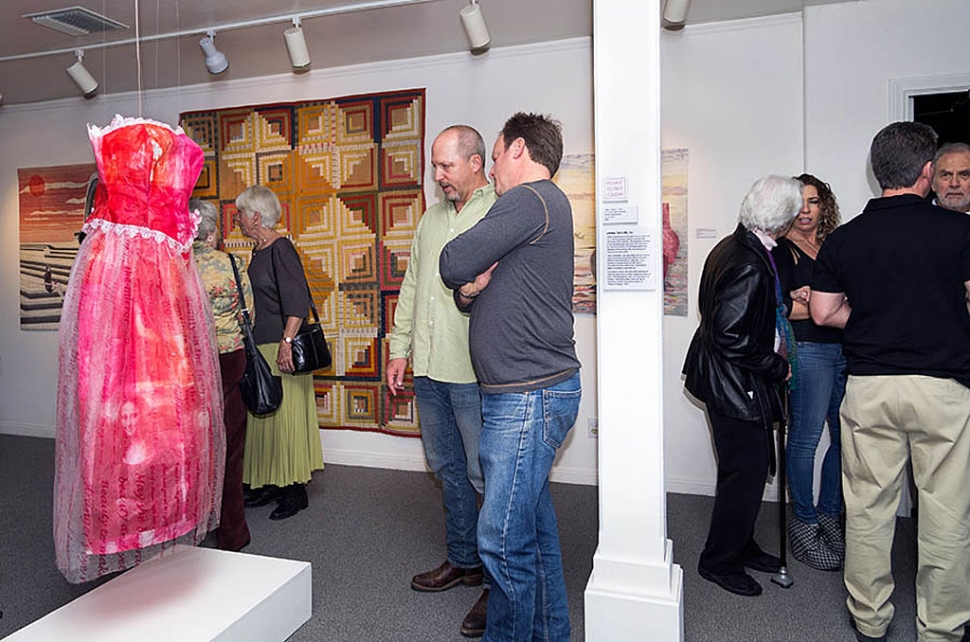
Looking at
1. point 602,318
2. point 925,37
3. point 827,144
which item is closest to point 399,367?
point 602,318

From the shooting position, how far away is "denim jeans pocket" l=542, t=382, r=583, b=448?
189cm

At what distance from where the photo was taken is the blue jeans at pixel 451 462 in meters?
2.64

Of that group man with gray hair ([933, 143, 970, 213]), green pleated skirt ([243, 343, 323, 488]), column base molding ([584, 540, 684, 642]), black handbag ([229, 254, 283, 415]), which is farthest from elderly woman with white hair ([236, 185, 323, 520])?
man with gray hair ([933, 143, 970, 213])

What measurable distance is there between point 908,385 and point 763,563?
1.07 m

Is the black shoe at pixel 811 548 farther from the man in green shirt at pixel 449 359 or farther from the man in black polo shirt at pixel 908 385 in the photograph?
the man in green shirt at pixel 449 359

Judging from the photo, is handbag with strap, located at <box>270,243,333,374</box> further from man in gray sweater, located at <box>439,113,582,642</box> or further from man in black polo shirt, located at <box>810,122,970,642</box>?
man in black polo shirt, located at <box>810,122,970,642</box>

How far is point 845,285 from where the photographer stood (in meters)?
2.38

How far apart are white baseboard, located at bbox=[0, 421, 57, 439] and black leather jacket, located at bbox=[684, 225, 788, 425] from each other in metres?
5.17

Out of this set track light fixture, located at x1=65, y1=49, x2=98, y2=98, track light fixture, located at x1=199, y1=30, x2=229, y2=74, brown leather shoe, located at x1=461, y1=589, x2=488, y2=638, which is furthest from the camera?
track light fixture, located at x1=65, y1=49, x2=98, y2=98

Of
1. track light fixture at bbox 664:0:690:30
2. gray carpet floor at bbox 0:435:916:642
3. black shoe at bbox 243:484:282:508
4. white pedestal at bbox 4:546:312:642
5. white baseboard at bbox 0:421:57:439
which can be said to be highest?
track light fixture at bbox 664:0:690:30

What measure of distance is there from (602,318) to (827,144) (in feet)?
6.88

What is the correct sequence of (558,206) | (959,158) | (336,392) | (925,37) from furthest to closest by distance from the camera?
(336,392) < (925,37) < (959,158) < (558,206)

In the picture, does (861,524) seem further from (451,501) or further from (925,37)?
(925,37)

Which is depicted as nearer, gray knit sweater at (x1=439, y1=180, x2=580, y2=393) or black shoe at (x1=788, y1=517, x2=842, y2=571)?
gray knit sweater at (x1=439, y1=180, x2=580, y2=393)
